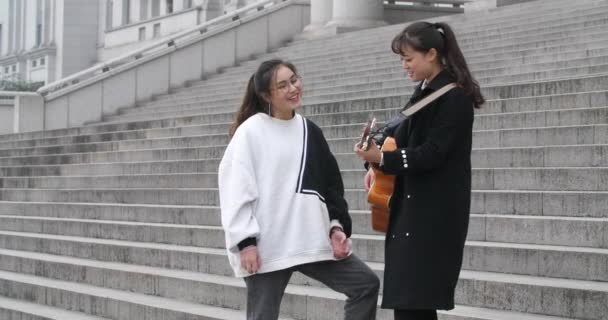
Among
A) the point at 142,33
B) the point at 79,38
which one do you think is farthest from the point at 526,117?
the point at 79,38

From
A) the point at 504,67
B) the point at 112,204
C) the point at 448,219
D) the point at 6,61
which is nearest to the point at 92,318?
the point at 112,204

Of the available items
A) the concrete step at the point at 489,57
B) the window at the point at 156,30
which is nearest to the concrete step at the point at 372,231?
the concrete step at the point at 489,57

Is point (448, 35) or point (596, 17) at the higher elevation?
point (596, 17)

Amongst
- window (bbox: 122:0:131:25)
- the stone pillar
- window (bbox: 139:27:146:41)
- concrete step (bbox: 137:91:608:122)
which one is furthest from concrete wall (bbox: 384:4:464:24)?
window (bbox: 122:0:131:25)

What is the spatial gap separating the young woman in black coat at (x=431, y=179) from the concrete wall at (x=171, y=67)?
1671cm

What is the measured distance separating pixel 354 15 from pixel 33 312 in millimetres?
15230

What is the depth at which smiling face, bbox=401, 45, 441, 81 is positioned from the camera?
441 cm

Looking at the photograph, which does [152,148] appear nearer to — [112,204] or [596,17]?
[112,204]

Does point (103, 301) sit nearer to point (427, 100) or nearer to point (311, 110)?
point (311, 110)

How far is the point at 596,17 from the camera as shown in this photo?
14680mm

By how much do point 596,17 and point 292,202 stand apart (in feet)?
35.6

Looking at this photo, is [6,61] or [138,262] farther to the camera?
[6,61]

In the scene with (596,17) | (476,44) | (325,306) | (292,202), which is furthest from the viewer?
(476,44)

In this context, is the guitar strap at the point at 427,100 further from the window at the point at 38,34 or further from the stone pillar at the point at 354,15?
the window at the point at 38,34
